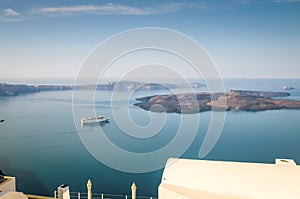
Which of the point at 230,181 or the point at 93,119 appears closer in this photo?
the point at 230,181

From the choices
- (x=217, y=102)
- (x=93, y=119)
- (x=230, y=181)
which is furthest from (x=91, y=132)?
(x=230, y=181)

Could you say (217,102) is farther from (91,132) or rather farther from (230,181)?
(230,181)

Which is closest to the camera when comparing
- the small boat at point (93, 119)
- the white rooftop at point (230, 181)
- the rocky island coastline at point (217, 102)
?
the white rooftop at point (230, 181)

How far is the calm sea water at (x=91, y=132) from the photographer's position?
22.1ft

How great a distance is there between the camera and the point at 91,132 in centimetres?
769

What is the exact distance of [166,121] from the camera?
7051 millimetres

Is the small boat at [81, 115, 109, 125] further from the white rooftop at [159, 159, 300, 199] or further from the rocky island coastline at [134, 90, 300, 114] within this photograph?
the white rooftop at [159, 159, 300, 199]

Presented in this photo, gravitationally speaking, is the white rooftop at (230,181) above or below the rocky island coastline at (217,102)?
below

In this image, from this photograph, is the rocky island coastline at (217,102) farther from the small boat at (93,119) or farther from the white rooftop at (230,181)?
the white rooftop at (230,181)

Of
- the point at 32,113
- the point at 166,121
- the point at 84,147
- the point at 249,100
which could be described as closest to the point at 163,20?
the point at 166,121

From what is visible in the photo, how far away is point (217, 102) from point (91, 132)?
370 centimetres

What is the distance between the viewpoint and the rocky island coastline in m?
6.63

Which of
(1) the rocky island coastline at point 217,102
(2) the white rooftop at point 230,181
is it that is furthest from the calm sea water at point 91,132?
(2) the white rooftop at point 230,181

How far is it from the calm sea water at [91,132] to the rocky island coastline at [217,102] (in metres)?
0.16
